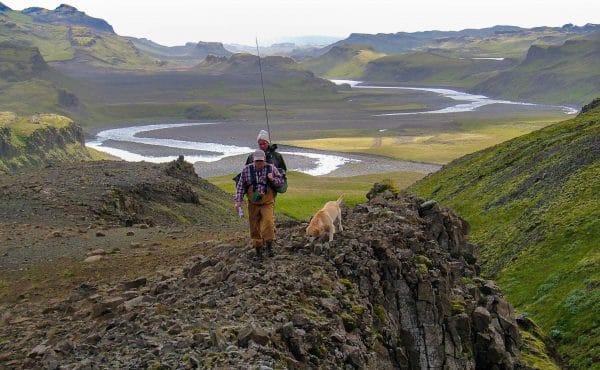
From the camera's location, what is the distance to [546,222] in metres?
40.4

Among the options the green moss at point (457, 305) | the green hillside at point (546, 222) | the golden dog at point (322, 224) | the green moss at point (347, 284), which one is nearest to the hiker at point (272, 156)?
the golden dog at point (322, 224)

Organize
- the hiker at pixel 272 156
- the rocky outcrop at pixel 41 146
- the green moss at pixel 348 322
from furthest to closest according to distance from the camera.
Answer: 1. the rocky outcrop at pixel 41 146
2. the hiker at pixel 272 156
3. the green moss at pixel 348 322

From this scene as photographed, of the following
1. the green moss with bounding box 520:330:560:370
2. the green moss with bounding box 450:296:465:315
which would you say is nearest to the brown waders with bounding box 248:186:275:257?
the green moss with bounding box 450:296:465:315

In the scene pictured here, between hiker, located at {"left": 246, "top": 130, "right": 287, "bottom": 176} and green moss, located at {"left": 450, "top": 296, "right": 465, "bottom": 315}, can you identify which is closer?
hiker, located at {"left": 246, "top": 130, "right": 287, "bottom": 176}

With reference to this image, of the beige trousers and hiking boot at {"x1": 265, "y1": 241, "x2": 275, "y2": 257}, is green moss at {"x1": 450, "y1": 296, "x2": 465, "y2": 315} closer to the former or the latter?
hiking boot at {"x1": 265, "y1": 241, "x2": 275, "y2": 257}

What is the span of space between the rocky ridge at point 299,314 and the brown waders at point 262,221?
58 cm

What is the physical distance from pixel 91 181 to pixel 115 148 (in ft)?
454

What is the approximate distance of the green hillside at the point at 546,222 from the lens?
2820 cm

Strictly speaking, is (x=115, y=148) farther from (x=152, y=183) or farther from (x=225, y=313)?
(x=225, y=313)

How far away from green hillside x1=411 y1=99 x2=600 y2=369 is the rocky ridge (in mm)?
5680

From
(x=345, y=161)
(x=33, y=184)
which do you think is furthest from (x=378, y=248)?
(x=345, y=161)

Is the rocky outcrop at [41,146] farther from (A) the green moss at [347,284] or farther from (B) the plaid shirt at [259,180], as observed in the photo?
(A) the green moss at [347,284]

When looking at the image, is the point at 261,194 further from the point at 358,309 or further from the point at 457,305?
the point at 457,305

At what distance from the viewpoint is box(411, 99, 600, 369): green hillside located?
2820cm
